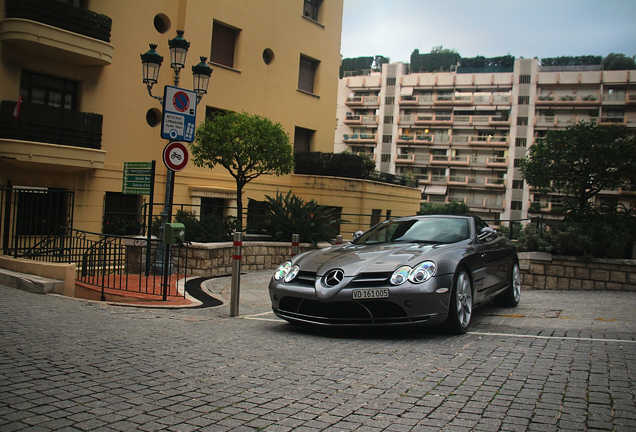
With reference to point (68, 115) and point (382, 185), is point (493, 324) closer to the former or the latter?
point (68, 115)

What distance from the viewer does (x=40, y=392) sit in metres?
3.53

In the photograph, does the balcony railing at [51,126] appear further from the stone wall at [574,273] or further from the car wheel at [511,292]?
the car wheel at [511,292]

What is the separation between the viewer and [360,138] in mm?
76625

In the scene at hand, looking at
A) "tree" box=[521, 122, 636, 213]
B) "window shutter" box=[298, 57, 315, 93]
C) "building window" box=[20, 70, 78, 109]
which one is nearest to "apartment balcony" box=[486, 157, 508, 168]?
"window shutter" box=[298, 57, 315, 93]

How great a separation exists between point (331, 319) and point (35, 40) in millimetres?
13972

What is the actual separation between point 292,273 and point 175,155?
366cm

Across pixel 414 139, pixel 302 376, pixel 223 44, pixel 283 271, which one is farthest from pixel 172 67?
pixel 414 139

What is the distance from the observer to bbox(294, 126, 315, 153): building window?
2516cm

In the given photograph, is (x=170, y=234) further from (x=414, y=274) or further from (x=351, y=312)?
(x=414, y=274)

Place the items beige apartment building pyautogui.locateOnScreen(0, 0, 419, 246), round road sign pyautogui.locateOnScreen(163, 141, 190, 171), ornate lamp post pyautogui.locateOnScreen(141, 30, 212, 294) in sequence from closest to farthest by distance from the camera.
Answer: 1. round road sign pyautogui.locateOnScreen(163, 141, 190, 171)
2. ornate lamp post pyautogui.locateOnScreen(141, 30, 212, 294)
3. beige apartment building pyautogui.locateOnScreen(0, 0, 419, 246)

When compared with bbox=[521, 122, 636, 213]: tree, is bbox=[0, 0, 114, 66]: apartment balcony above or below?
above

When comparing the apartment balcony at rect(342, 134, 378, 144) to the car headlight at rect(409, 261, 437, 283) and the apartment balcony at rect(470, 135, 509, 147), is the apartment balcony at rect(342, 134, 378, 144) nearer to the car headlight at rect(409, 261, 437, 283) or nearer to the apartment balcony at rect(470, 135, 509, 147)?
the apartment balcony at rect(470, 135, 509, 147)

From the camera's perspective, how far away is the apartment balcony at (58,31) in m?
14.9

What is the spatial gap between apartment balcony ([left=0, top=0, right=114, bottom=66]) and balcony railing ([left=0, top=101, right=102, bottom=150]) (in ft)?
5.84
